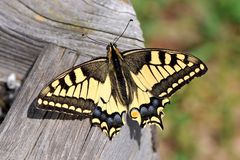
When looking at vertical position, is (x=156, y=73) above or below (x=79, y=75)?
above

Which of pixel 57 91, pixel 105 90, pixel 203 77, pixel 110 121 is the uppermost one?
pixel 203 77

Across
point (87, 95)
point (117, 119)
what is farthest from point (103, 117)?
point (87, 95)

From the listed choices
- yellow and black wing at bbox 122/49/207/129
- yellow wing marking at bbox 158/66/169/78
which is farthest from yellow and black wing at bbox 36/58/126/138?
yellow wing marking at bbox 158/66/169/78

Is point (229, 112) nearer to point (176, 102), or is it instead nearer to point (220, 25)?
point (176, 102)

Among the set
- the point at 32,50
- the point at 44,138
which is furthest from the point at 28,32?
the point at 44,138

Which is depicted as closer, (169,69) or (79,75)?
(79,75)

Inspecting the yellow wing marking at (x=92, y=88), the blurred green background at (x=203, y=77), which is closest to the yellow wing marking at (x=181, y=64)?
the yellow wing marking at (x=92, y=88)

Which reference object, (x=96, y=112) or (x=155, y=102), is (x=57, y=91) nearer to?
(x=96, y=112)
